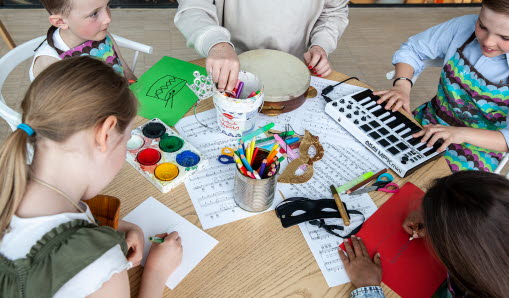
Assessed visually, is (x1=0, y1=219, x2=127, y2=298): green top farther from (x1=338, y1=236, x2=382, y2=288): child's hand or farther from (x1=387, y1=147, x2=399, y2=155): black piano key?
(x1=387, y1=147, x2=399, y2=155): black piano key

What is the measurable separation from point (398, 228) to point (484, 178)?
9.0 inches

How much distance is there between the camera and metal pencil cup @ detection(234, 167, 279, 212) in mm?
866

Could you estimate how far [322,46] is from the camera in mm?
1462

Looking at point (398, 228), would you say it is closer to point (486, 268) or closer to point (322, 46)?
point (486, 268)

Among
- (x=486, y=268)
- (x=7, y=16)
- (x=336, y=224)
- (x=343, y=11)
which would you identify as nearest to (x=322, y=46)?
(x=343, y=11)

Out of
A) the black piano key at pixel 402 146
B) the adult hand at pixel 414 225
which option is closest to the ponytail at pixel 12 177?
the adult hand at pixel 414 225

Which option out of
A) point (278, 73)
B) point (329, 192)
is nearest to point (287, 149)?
point (329, 192)

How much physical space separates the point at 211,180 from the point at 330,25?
868 millimetres

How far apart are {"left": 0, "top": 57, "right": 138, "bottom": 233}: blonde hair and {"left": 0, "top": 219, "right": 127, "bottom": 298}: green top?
76mm

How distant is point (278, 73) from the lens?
4.04ft

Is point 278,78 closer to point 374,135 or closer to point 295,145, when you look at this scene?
point 295,145

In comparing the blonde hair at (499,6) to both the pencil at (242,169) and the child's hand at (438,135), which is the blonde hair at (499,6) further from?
the pencil at (242,169)

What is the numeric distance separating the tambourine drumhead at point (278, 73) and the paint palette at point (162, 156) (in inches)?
11.8

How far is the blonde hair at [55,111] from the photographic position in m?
0.66
